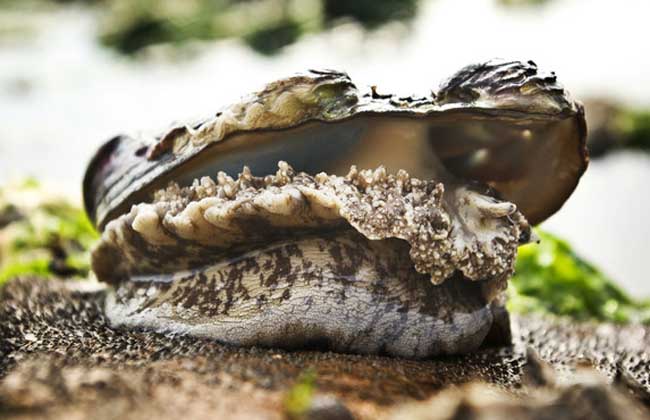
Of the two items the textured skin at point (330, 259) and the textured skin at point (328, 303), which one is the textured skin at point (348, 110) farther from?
the textured skin at point (328, 303)

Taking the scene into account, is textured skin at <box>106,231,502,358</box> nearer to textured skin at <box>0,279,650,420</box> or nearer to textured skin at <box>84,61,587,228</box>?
textured skin at <box>0,279,650,420</box>

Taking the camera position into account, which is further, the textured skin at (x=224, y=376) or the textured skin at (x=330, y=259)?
the textured skin at (x=330, y=259)

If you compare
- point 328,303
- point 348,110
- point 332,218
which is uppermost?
point 348,110

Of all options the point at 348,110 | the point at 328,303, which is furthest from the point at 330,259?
the point at 348,110

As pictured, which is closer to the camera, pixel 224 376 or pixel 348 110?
pixel 224 376

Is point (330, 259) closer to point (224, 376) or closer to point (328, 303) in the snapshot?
point (328, 303)

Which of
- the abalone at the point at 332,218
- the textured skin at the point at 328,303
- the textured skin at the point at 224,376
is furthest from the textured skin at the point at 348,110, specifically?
the textured skin at the point at 224,376
